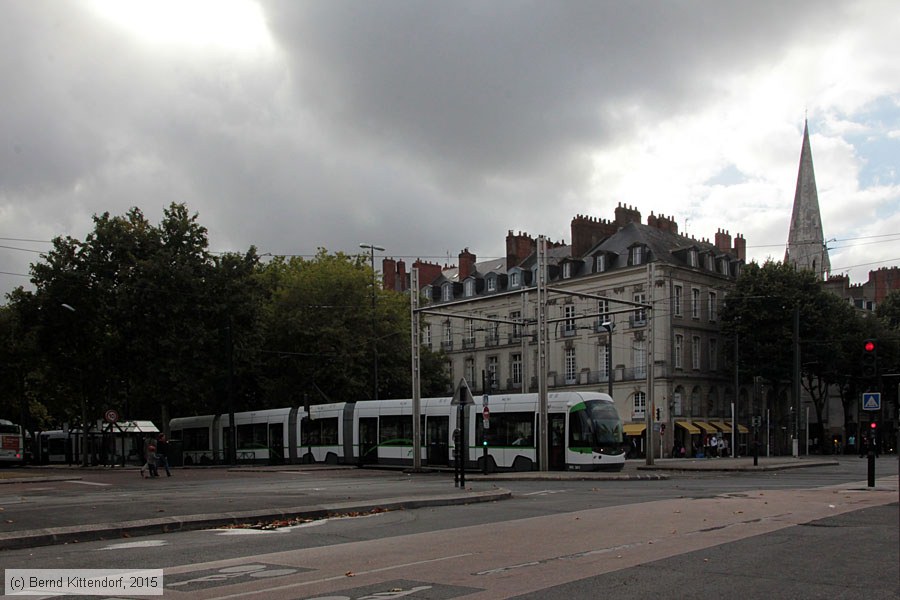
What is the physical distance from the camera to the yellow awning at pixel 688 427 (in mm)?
66875

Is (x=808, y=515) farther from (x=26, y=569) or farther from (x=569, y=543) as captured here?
(x=26, y=569)

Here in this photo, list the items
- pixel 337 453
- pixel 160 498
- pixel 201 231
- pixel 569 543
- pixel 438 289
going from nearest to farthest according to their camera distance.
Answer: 1. pixel 569 543
2. pixel 160 498
3. pixel 337 453
4. pixel 201 231
5. pixel 438 289

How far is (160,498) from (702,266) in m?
57.6

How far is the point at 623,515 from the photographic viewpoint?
16.2m

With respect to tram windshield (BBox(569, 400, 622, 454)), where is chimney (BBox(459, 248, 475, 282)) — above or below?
above

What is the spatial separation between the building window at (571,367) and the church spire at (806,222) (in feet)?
155

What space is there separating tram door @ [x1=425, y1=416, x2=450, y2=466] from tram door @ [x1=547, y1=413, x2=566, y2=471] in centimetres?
490

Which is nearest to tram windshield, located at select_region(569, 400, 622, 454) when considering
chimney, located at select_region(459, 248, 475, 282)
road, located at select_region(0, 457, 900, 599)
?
road, located at select_region(0, 457, 900, 599)

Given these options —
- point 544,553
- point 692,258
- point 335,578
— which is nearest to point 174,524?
point 335,578

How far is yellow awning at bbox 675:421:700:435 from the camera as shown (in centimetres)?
6688

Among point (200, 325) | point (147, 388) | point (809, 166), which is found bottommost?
point (147, 388)

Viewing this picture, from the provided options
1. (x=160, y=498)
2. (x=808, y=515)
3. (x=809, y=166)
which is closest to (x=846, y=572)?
(x=808, y=515)

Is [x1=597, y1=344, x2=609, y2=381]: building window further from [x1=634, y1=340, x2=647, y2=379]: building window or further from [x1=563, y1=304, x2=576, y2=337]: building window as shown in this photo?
[x1=563, y1=304, x2=576, y2=337]: building window

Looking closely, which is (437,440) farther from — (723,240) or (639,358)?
(723,240)
